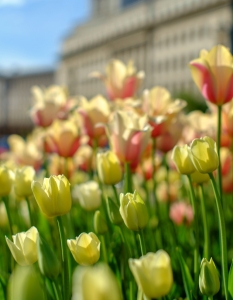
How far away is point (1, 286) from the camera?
2.03 feet

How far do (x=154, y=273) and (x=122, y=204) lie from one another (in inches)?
6.2

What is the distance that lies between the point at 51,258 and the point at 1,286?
7.4 inches

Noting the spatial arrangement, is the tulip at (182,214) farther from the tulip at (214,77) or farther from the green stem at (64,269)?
the green stem at (64,269)

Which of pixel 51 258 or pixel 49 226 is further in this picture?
pixel 49 226

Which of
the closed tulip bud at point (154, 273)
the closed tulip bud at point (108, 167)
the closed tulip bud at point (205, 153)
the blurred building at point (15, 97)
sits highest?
the blurred building at point (15, 97)

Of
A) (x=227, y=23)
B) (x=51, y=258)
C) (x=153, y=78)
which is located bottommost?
(x=51, y=258)

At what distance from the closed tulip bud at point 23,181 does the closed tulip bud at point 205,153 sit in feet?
0.83

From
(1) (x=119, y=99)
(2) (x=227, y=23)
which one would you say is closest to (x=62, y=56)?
(2) (x=227, y=23)

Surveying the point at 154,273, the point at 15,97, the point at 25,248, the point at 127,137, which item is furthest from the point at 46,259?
the point at 15,97

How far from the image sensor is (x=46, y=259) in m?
0.46

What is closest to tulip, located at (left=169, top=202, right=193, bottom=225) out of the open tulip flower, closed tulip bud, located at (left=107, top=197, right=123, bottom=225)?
the open tulip flower

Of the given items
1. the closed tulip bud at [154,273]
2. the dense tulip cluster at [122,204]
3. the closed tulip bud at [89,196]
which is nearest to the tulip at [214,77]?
the dense tulip cluster at [122,204]

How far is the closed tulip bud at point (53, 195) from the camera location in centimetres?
51

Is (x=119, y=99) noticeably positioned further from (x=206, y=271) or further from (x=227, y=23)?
(x=227, y=23)
